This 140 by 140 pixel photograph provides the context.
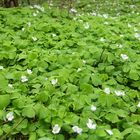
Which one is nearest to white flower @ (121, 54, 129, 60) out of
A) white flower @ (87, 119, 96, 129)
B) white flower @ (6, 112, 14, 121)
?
white flower @ (87, 119, 96, 129)

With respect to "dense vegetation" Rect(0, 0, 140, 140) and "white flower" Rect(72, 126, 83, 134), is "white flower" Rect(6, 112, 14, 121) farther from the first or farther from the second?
"white flower" Rect(72, 126, 83, 134)

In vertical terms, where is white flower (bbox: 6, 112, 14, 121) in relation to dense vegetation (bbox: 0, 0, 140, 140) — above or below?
above

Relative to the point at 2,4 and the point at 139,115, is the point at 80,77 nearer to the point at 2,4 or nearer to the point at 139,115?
the point at 139,115

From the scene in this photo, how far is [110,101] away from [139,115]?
27 centimetres

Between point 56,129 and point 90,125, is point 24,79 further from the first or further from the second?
point 90,125

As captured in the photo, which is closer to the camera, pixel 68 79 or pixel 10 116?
pixel 10 116

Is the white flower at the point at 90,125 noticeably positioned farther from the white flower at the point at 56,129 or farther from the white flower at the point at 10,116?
the white flower at the point at 10,116

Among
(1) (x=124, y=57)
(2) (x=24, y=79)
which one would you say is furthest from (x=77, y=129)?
(1) (x=124, y=57)

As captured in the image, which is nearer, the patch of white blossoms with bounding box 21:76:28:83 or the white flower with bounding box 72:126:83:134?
the white flower with bounding box 72:126:83:134

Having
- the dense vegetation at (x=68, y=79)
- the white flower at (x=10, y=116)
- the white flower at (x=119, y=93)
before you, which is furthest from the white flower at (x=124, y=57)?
the white flower at (x=10, y=116)

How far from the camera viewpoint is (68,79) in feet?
11.2

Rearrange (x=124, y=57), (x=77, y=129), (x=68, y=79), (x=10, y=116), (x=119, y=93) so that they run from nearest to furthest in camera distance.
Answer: (x=77, y=129) < (x=10, y=116) < (x=119, y=93) < (x=68, y=79) < (x=124, y=57)

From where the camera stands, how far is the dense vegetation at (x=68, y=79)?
2.81m

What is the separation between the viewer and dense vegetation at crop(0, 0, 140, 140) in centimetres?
281
